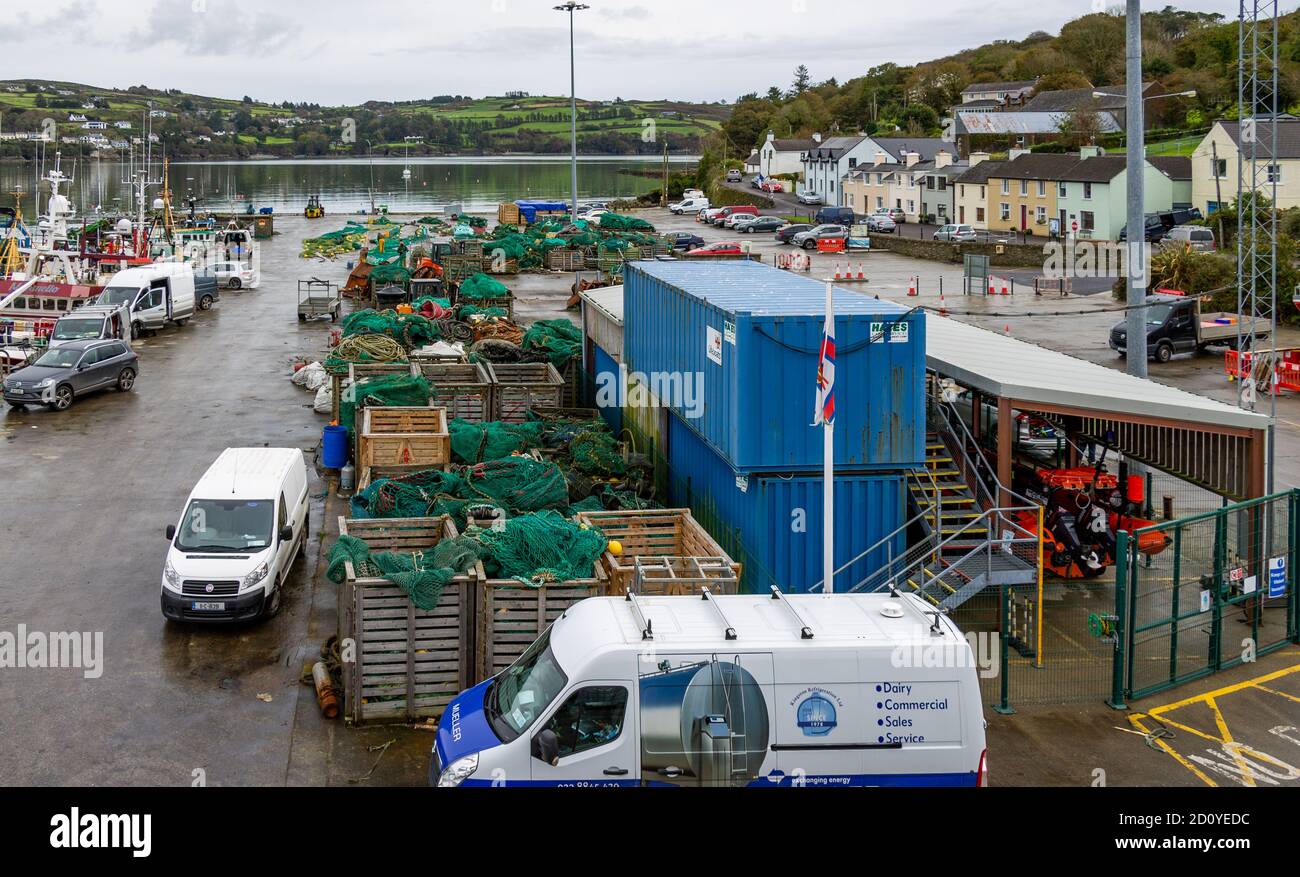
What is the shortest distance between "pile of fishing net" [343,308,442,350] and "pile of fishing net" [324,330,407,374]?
180 centimetres

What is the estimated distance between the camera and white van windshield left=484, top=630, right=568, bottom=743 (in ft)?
34.6

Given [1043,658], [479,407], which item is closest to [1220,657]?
[1043,658]

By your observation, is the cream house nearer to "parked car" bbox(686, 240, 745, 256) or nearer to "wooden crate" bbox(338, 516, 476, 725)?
"parked car" bbox(686, 240, 745, 256)

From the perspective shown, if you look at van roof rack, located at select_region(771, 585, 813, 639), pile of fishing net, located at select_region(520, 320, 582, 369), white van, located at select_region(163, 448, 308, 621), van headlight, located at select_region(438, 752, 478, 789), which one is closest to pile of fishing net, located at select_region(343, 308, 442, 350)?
pile of fishing net, located at select_region(520, 320, 582, 369)

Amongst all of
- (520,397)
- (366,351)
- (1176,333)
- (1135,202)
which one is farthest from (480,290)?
(1135,202)

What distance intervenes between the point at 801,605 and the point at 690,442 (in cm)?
825

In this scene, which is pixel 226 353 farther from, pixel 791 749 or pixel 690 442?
pixel 791 749

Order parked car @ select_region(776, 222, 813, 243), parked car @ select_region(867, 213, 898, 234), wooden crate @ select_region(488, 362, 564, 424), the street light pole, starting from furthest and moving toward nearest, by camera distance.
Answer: parked car @ select_region(867, 213, 898, 234) < parked car @ select_region(776, 222, 813, 243) < wooden crate @ select_region(488, 362, 564, 424) < the street light pole

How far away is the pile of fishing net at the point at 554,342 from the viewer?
29938 mm

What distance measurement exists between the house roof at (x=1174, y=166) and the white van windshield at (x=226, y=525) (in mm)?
72856

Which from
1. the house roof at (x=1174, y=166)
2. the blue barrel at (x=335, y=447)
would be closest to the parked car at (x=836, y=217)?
the house roof at (x=1174, y=166)

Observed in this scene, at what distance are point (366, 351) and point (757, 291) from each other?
13284mm

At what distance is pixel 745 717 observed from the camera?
1037 cm

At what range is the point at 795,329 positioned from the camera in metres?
16.2
